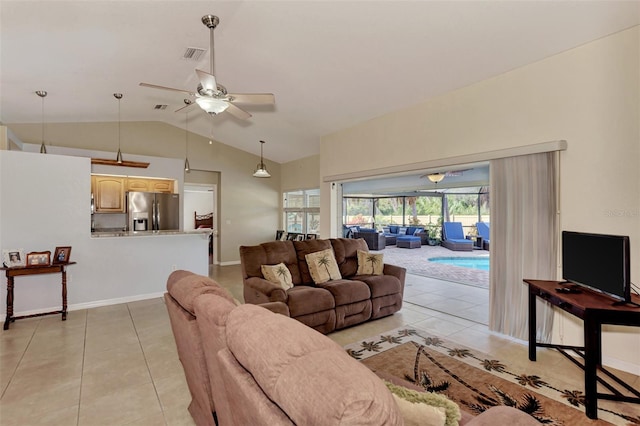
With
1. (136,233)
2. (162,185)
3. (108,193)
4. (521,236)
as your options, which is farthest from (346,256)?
(108,193)

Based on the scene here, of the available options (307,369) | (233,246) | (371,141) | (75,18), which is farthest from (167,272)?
(307,369)

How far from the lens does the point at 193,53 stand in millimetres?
3678

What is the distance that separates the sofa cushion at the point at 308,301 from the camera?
10.9 ft

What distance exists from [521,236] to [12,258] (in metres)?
6.13

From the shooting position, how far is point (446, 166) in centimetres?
420

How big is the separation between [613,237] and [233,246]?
7.57 meters

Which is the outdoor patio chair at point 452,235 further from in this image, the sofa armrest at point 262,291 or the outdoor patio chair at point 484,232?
the sofa armrest at point 262,291

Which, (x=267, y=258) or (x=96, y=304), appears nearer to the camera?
(x=267, y=258)

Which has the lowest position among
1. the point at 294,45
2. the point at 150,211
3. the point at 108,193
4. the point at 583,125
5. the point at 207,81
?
the point at 150,211

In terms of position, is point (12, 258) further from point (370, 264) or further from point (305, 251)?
point (370, 264)

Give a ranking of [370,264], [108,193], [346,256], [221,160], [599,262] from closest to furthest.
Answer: [599,262], [370,264], [346,256], [108,193], [221,160]

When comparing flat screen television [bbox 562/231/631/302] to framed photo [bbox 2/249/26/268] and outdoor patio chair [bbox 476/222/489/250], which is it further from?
outdoor patio chair [bbox 476/222/489/250]

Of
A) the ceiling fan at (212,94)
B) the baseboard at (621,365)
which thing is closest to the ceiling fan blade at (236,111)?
the ceiling fan at (212,94)

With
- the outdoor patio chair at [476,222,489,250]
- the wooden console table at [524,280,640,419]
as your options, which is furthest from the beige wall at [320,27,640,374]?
the outdoor patio chair at [476,222,489,250]
